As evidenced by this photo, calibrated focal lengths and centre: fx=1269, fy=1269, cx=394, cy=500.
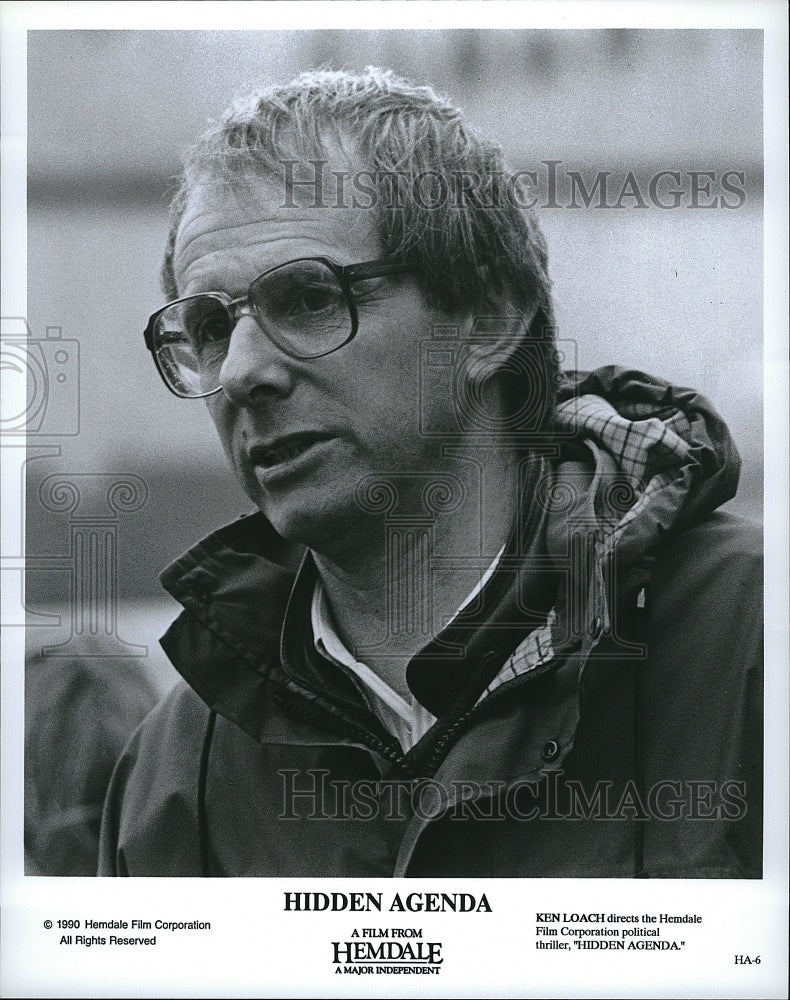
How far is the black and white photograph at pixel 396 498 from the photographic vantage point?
3.14m

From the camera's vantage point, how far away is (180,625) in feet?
10.6

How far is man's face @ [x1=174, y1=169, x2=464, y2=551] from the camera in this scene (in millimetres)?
3135

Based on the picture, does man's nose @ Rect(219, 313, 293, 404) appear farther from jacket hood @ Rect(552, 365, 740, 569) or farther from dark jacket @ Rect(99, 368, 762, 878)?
jacket hood @ Rect(552, 365, 740, 569)

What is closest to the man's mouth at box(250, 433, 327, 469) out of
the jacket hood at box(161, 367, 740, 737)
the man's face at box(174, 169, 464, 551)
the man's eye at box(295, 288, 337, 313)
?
the man's face at box(174, 169, 464, 551)

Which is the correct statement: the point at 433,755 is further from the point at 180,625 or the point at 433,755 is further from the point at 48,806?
the point at 48,806

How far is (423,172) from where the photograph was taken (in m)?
3.16

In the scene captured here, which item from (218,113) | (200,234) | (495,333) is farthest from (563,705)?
(218,113)

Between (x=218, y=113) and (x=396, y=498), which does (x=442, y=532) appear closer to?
(x=396, y=498)

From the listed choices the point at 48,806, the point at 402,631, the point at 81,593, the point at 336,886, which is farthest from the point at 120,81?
the point at 336,886

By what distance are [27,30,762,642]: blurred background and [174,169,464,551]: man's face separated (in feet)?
0.41

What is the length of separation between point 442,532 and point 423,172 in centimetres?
90

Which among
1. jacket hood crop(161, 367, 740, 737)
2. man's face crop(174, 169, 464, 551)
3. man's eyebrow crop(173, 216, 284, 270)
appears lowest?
jacket hood crop(161, 367, 740, 737)

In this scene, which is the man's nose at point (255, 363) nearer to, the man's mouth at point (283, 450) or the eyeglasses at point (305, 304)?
the eyeglasses at point (305, 304)

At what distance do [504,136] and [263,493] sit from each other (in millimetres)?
1080
